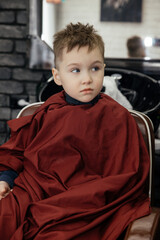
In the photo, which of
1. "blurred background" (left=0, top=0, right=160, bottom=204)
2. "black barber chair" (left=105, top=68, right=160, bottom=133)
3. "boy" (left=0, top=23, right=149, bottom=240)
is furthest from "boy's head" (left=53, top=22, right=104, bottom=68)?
"blurred background" (left=0, top=0, right=160, bottom=204)

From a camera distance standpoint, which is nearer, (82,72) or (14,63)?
(82,72)

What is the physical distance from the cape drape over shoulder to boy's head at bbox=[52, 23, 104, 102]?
96mm

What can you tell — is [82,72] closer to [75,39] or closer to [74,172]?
[75,39]

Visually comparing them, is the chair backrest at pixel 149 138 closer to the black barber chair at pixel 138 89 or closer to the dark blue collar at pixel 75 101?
the dark blue collar at pixel 75 101

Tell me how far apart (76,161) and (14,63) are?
2.12m

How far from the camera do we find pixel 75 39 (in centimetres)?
130

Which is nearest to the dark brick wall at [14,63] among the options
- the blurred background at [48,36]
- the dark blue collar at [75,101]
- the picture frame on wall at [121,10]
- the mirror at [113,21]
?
the blurred background at [48,36]

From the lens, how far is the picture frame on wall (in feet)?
10.6

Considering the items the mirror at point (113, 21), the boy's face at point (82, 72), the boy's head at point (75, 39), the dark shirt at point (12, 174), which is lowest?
the dark shirt at point (12, 174)

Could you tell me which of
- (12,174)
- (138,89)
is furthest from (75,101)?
(138,89)

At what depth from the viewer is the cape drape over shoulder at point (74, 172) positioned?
1.15 m

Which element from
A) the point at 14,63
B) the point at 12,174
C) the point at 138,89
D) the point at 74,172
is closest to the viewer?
the point at 74,172

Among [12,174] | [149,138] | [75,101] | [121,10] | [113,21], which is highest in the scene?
[121,10]

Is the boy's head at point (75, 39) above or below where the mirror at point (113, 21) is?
below
